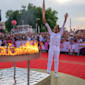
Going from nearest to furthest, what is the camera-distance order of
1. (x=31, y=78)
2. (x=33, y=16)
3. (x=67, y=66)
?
1. (x=31, y=78)
2. (x=67, y=66)
3. (x=33, y=16)

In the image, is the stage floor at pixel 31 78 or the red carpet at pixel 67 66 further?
the red carpet at pixel 67 66

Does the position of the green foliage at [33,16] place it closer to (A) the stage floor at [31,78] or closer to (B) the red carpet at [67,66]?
(B) the red carpet at [67,66]

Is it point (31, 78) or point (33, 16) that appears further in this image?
point (33, 16)

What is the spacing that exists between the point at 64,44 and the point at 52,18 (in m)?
33.5

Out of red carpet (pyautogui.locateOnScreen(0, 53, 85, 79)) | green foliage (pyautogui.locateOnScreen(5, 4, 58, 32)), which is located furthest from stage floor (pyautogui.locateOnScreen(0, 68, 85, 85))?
green foliage (pyautogui.locateOnScreen(5, 4, 58, 32))

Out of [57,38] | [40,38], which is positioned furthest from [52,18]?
[57,38]

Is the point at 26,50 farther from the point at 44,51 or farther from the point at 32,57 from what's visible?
the point at 44,51

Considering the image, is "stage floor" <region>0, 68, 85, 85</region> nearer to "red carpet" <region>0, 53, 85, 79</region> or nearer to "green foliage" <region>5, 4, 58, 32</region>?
"red carpet" <region>0, 53, 85, 79</region>

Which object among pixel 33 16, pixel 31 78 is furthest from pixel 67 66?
pixel 33 16

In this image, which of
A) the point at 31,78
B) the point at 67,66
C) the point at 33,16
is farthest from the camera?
the point at 33,16

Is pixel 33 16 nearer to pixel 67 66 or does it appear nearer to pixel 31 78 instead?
pixel 67 66

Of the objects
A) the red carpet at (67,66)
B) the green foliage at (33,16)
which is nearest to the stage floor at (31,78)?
the red carpet at (67,66)

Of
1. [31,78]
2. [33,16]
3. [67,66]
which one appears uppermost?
[33,16]

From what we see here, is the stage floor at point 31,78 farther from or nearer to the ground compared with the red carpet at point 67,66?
farther from the ground
